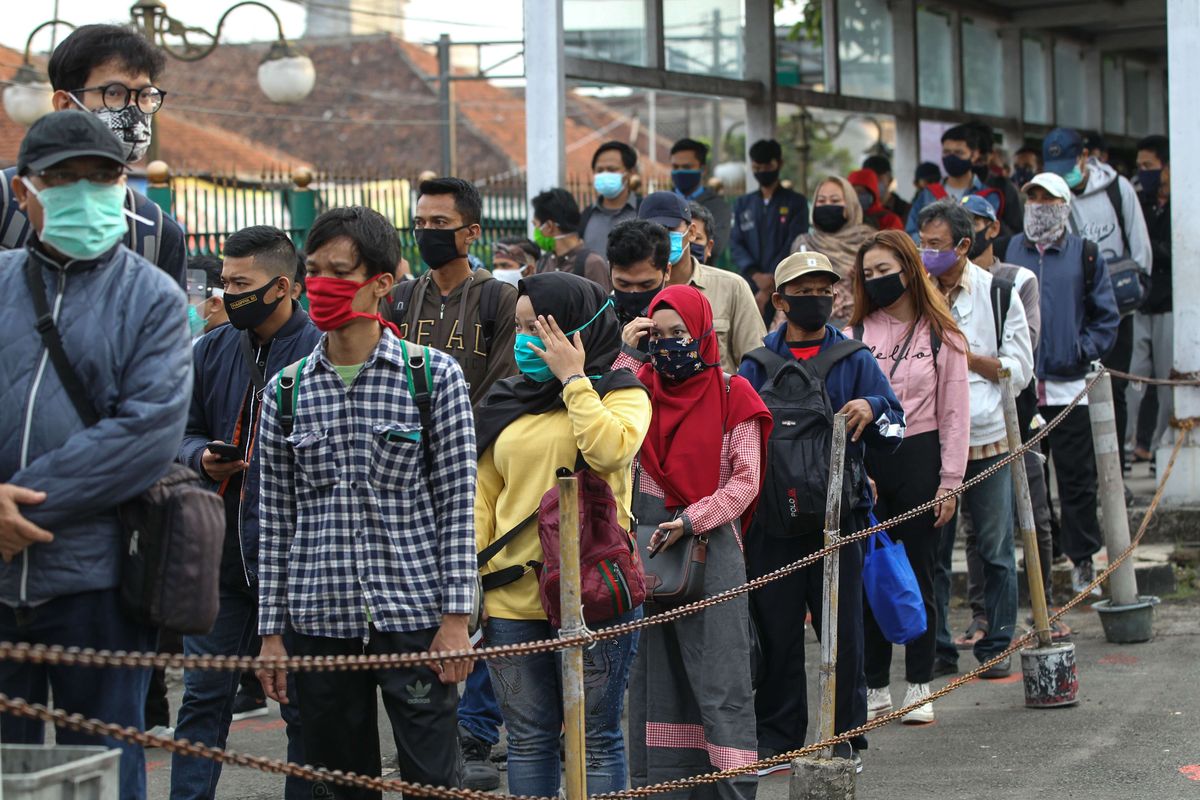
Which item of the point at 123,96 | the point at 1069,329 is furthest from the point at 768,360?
the point at 1069,329

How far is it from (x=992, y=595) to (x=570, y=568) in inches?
155

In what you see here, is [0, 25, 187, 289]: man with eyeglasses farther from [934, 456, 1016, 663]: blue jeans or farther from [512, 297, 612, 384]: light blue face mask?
[934, 456, 1016, 663]: blue jeans

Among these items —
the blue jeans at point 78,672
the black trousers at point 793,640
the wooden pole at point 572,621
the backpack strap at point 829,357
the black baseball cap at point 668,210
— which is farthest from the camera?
the black baseball cap at point 668,210

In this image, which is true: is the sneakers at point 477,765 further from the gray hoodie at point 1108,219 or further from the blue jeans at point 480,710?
the gray hoodie at point 1108,219

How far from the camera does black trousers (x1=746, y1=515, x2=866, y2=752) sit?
20.1 ft

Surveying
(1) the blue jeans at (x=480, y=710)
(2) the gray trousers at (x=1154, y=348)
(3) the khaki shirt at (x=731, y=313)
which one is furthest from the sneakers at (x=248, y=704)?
(2) the gray trousers at (x=1154, y=348)

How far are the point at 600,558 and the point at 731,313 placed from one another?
9.49 ft

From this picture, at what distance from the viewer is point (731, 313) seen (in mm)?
7594

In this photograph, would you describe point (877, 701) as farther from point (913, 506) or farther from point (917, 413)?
point (917, 413)

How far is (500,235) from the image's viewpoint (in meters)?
13.1

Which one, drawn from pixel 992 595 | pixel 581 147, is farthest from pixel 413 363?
pixel 581 147

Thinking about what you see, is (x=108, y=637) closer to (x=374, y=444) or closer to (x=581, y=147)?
(x=374, y=444)

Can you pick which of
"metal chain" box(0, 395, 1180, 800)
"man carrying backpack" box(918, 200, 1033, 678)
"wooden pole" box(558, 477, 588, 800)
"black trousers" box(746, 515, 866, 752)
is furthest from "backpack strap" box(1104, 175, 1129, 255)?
"wooden pole" box(558, 477, 588, 800)

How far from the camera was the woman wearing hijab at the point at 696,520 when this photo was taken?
5340mm
